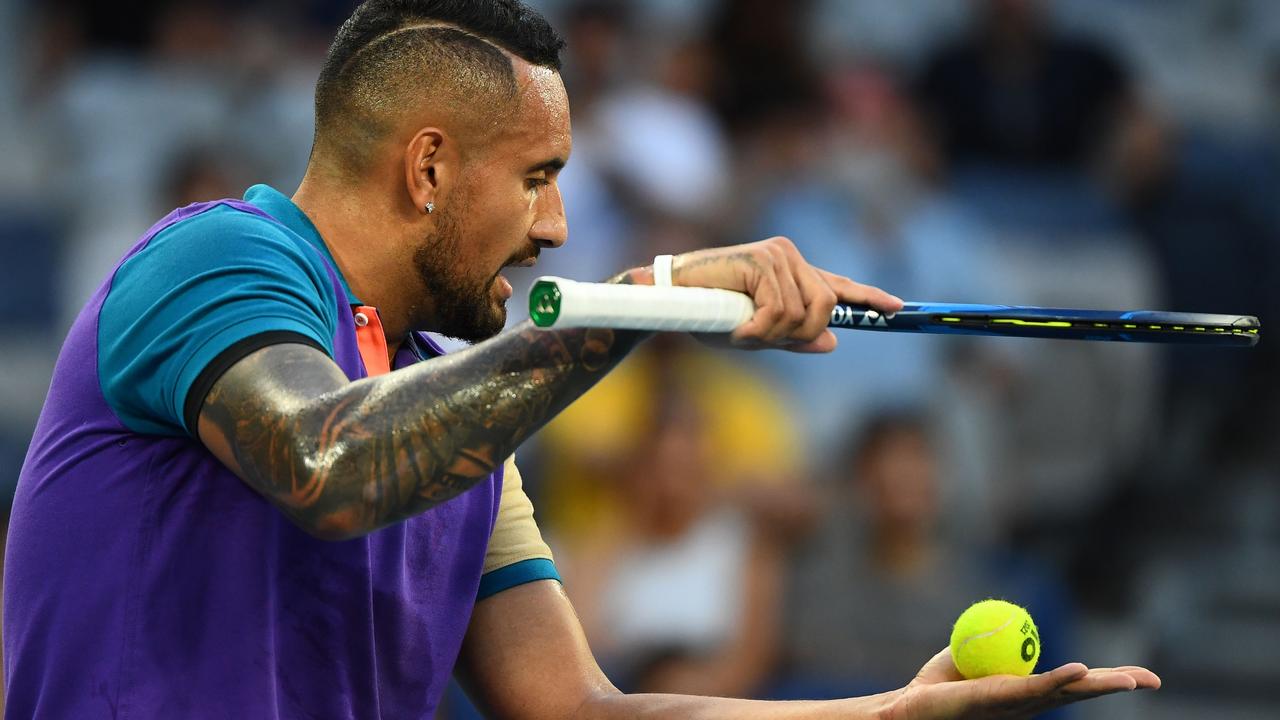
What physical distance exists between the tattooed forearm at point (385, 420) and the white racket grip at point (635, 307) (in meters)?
0.10

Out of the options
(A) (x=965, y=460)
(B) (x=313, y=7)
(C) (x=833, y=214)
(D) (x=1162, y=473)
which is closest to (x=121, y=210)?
(B) (x=313, y=7)

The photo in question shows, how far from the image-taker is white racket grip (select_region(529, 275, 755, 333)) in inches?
101

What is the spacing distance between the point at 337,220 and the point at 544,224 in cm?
40

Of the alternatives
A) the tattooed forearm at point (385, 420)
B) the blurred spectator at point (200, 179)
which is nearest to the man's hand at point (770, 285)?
the tattooed forearm at point (385, 420)

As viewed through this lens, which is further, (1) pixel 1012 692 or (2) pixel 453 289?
(2) pixel 453 289

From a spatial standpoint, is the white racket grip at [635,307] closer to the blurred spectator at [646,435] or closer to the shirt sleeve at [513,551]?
Answer: the shirt sleeve at [513,551]

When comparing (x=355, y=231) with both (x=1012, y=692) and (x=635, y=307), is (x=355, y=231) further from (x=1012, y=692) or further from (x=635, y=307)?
(x=1012, y=692)

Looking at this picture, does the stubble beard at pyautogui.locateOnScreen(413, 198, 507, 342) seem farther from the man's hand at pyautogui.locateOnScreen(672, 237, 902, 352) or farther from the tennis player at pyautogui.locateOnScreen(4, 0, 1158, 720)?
the man's hand at pyautogui.locateOnScreen(672, 237, 902, 352)

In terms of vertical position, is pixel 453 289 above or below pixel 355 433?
above

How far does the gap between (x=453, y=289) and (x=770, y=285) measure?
841 millimetres

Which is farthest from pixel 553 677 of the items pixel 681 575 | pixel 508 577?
pixel 681 575

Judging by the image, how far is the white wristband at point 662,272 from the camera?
9.16 ft

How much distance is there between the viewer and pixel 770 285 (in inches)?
110

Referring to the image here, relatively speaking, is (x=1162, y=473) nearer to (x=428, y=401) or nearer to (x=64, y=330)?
(x=64, y=330)
